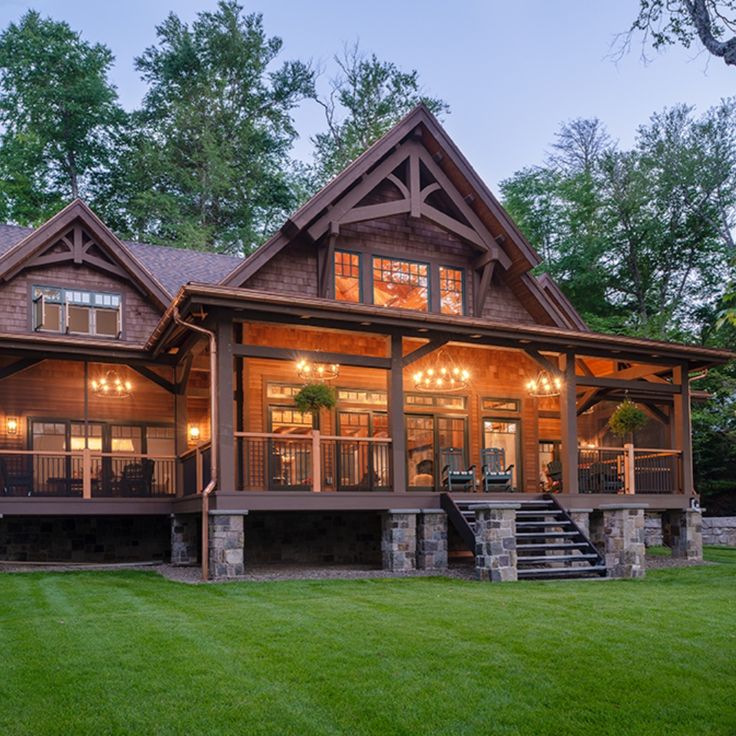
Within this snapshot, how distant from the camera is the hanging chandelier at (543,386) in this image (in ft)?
60.8

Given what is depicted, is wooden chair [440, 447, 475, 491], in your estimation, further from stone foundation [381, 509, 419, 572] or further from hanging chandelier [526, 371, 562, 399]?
hanging chandelier [526, 371, 562, 399]

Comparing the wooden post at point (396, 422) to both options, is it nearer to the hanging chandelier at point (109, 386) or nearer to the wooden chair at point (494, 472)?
the wooden chair at point (494, 472)

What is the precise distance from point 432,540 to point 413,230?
6.70 meters

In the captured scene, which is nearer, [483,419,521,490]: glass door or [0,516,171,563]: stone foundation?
[0,516,171,563]: stone foundation

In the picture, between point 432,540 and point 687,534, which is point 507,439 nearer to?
point 687,534

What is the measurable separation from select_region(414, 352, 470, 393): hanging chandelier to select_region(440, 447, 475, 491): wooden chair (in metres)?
1.37

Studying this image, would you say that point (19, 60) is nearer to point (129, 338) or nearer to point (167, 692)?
point (129, 338)

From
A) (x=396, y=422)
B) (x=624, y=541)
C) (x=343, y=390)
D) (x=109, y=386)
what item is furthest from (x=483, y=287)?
(x=109, y=386)

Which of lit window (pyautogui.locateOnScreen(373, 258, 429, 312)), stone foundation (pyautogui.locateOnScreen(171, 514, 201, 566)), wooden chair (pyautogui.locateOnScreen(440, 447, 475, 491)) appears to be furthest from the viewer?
lit window (pyautogui.locateOnScreen(373, 258, 429, 312))

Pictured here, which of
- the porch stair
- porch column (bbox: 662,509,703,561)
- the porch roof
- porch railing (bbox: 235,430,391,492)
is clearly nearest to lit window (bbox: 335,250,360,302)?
the porch roof

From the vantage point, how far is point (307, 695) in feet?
21.7

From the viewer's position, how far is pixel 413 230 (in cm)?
1866

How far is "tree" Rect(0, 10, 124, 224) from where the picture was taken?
35.6m

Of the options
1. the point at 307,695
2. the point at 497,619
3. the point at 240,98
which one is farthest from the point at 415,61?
the point at 307,695
